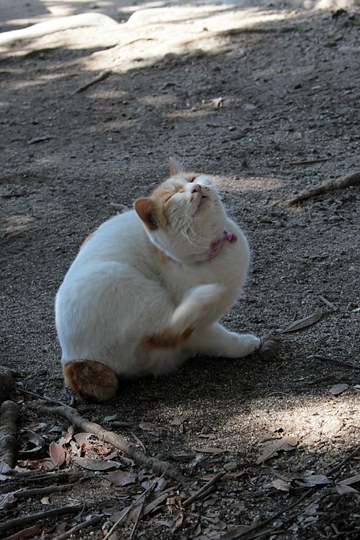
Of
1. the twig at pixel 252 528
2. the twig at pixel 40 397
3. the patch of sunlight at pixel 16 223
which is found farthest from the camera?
the patch of sunlight at pixel 16 223

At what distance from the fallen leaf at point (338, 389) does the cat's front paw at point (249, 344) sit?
0.44 metres

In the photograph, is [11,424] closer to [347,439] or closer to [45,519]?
[45,519]

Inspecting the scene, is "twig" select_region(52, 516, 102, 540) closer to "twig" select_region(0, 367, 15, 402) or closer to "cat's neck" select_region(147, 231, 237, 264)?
"twig" select_region(0, 367, 15, 402)

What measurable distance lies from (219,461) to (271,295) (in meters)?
1.42

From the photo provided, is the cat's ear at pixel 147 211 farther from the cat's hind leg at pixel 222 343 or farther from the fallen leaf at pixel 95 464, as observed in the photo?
the fallen leaf at pixel 95 464

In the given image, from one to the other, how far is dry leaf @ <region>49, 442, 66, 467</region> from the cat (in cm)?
31

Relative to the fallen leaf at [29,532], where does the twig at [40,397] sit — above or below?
below

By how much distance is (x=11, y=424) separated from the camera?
122 inches

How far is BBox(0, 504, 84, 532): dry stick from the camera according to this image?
2465 millimetres

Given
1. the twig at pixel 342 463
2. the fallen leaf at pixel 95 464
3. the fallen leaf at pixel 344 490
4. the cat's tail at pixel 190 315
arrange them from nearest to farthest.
→ 1. the fallen leaf at pixel 344 490
2. the twig at pixel 342 463
3. the fallen leaf at pixel 95 464
4. the cat's tail at pixel 190 315

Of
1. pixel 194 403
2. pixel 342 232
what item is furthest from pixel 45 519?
pixel 342 232

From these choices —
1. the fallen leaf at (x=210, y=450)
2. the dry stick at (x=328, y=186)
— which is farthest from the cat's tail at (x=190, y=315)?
the dry stick at (x=328, y=186)

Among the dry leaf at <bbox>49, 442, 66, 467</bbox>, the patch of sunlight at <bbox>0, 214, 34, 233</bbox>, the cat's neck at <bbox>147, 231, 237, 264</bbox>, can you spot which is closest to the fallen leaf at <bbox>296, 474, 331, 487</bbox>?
the dry leaf at <bbox>49, 442, 66, 467</bbox>

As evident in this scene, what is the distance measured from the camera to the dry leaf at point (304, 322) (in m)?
3.65
